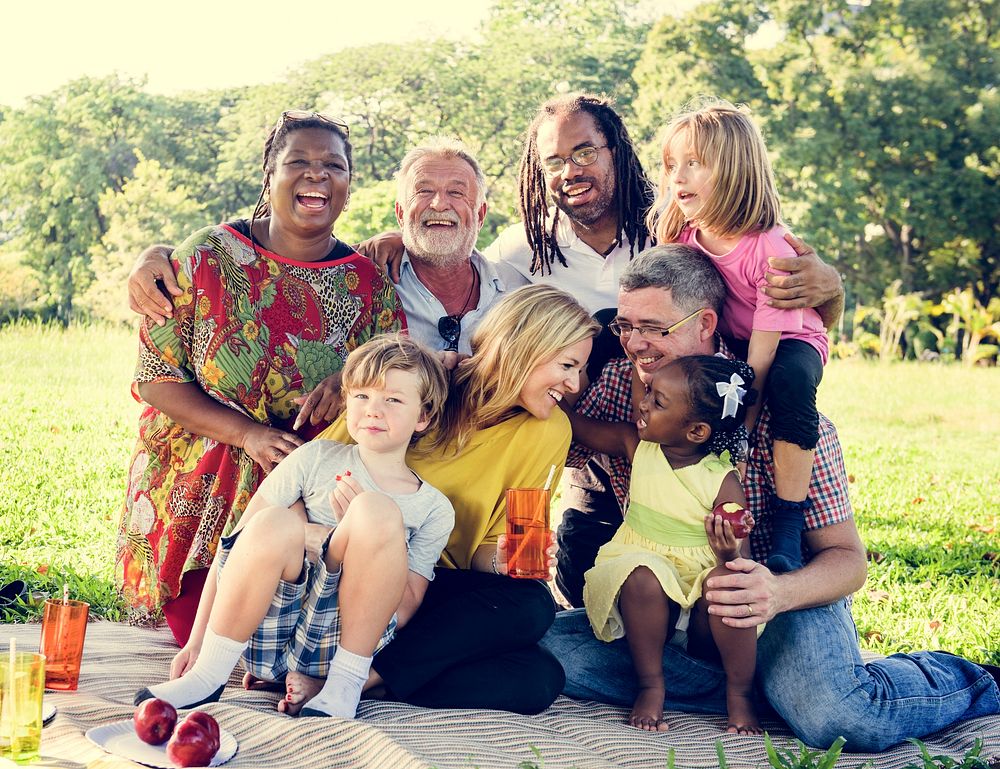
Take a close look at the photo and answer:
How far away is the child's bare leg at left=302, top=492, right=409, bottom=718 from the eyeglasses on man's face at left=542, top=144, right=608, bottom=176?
2043mm

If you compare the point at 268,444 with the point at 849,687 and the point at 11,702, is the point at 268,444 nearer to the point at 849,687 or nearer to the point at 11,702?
the point at 11,702

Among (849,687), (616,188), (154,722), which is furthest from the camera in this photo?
(616,188)

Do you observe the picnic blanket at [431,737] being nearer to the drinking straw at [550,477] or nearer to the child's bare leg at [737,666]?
the child's bare leg at [737,666]

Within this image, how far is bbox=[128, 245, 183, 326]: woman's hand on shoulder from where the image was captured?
167 inches

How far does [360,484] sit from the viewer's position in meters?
3.62

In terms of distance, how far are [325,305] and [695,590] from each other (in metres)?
1.73

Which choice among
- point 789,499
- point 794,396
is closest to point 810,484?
point 789,499

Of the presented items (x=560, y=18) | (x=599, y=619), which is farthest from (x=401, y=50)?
(x=599, y=619)

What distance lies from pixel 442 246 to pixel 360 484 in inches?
51.2

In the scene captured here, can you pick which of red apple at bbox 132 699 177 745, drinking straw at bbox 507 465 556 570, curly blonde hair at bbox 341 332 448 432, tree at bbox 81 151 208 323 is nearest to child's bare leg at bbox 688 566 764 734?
drinking straw at bbox 507 465 556 570

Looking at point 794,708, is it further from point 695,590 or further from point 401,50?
point 401,50

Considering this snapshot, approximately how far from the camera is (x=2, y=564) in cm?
565

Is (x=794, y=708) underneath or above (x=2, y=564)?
above

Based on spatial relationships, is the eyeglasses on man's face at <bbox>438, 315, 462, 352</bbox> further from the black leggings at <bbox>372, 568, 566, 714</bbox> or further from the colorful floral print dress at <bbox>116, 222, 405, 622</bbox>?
the black leggings at <bbox>372, 568, 566, 714</bbox>
